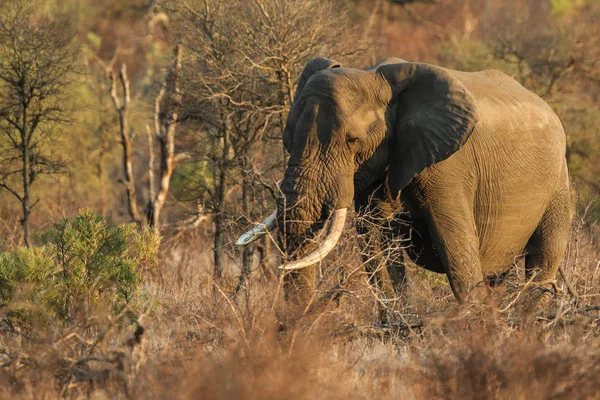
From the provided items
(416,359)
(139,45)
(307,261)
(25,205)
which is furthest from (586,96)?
(139,45)

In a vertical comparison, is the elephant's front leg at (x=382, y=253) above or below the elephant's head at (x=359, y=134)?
below

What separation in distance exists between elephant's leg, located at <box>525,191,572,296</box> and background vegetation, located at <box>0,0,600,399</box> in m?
0.21

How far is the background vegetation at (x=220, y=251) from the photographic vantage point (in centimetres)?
589

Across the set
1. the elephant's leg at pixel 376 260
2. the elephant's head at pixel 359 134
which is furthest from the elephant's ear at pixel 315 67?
the elephant's leg at pixel 376 260

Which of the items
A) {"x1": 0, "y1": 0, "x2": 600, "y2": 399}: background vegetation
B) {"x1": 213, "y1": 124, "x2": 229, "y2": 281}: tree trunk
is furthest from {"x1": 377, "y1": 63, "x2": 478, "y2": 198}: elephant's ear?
{"x1": 213, "y1": 124, "x2": 229, "y2": 281}: tree trunk

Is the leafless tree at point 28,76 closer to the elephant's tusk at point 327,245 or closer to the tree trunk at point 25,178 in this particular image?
the tree trunk at point 25,178

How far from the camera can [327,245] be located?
8.20 m

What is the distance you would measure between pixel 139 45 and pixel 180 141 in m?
21.3

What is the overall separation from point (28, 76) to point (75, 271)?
466 centimetres

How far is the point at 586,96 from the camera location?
801 inches

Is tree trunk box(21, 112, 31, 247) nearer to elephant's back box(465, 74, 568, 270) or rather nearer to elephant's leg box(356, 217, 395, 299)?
elephant's leg box(356, 217, 395, 299)

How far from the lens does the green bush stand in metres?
8.25

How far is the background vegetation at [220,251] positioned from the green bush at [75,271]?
0.02m

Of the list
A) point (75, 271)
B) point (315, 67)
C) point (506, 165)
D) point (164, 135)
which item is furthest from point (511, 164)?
point (164, 135)
